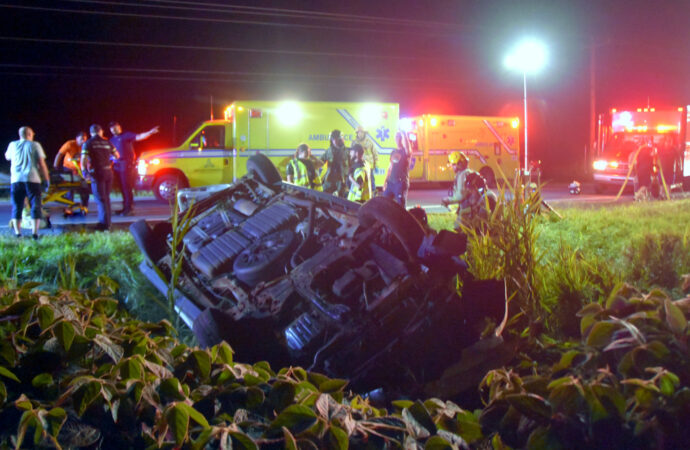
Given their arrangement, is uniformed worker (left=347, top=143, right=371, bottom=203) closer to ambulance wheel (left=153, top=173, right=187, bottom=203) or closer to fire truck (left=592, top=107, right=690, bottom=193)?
ambulance wheel (left=153, top=173, right=187, bottom=203)

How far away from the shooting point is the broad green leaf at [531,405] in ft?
4.55

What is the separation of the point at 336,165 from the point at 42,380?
30.9 ft

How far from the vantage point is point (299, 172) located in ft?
35.2

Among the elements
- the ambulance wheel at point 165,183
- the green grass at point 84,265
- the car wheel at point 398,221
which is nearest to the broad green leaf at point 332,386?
the car wheel at point 398,221

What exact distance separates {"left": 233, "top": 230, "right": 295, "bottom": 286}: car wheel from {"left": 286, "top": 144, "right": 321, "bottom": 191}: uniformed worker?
6.40m

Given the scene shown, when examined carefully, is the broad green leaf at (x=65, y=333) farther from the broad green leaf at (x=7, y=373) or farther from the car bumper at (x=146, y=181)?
the car bumper at (x=146, y=181)

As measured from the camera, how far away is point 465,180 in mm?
7102

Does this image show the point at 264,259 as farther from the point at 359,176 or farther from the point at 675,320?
the point at 359,176

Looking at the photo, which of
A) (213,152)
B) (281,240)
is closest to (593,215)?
(281,240)

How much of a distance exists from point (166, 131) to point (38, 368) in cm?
4040

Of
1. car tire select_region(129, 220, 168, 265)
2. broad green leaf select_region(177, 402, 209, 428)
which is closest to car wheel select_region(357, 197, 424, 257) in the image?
broad green leaf select_region(177, 402, 209, 428)

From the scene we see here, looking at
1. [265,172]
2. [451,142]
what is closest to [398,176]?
[265,172]

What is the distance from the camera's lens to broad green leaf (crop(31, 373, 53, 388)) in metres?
1.55

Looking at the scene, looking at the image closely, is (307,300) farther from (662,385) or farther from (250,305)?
(662,385)
